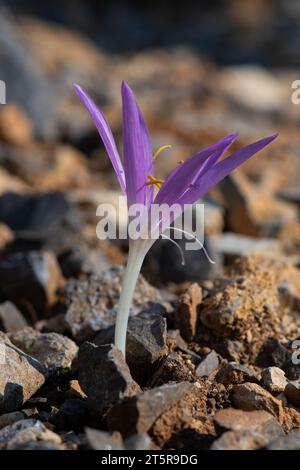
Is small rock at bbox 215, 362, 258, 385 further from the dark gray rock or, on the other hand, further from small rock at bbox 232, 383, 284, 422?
the dark gray rock

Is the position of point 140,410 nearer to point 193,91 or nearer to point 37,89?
point 37,89

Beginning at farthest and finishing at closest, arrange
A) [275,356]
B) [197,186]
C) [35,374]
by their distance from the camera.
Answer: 1. [275,356]
2. [35,374]
3. [197,186]

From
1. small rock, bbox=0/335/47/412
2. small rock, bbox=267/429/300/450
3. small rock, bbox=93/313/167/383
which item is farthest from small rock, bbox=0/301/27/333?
small rock, bbox=267/429/300/450

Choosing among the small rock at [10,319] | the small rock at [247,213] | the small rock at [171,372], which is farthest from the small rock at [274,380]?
the small rock at [247,213]

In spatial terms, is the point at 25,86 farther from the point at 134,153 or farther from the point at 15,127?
the point at 134,153

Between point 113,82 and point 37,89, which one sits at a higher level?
point 113,82

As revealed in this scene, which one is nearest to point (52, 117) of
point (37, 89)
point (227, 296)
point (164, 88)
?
point (37, 89)
